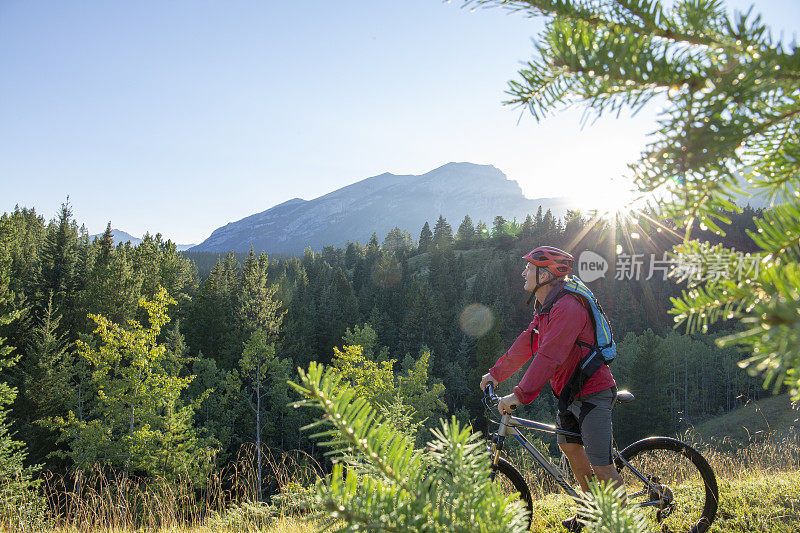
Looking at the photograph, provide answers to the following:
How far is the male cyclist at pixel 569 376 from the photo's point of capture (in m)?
3.24

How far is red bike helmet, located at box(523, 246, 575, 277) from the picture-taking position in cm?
366

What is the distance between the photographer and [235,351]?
42000mm

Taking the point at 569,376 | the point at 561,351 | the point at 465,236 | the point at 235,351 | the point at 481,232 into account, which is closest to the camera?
the point at 561,351

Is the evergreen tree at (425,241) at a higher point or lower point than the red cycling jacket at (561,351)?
higher

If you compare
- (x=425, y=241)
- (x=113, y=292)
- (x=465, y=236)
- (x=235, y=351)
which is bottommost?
(x=235, y=351)

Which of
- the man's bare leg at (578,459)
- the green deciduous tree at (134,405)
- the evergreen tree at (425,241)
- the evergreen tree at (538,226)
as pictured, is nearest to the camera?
the man's bare leg at (578,459)

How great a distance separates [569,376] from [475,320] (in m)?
57.7

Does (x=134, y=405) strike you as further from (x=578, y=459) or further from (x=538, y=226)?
Answer: (x=538, y=226)

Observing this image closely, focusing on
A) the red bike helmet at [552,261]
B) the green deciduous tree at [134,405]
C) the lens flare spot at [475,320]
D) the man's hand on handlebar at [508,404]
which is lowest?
the lens flare spot at [475,320]

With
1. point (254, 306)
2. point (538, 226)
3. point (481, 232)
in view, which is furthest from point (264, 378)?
point (481, 232)

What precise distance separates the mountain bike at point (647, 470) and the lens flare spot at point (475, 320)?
169 feet

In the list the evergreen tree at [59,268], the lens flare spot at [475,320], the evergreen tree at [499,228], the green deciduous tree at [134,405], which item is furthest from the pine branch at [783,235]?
the evergreen tree at [499,228]

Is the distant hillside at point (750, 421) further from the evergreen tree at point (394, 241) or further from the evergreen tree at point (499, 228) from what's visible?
the evergreen tree at point (394, 241)

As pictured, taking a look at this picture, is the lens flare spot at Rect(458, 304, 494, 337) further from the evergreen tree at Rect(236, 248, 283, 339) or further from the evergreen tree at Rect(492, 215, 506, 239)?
the evergreen tree at Rect(492, 215, 506, 239)
